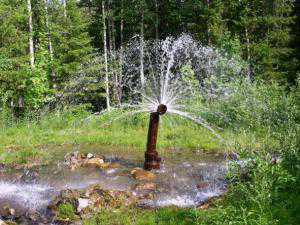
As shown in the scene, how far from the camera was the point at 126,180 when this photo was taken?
11500 millimetres

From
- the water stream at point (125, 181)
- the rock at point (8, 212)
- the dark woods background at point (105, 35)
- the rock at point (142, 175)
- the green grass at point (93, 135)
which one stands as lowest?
the rock at point (8, 212)

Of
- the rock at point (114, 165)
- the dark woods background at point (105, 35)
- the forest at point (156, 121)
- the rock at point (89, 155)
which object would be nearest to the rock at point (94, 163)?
the forest at point (156, 121)

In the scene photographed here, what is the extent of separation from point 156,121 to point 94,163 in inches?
99.0

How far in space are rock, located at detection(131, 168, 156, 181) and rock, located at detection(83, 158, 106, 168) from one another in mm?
1393

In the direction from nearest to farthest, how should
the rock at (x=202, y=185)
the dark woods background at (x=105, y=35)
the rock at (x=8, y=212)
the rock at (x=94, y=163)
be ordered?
the rock at (x=8, y=212) → the rock at (x=202, y=185) → the rock at (x=94, y=163) → the dark woods background at (x=105, y=35)

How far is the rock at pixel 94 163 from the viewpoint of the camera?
13005mm

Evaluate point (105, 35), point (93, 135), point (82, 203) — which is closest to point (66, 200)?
point (82, 203)

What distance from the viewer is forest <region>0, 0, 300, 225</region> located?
889 centimetres

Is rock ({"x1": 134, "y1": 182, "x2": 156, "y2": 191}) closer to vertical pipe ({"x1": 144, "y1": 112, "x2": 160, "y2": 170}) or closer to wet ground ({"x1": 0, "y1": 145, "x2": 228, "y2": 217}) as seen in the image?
wet ground ({"x1": 0, "y1": 145, "x2": 228, "y2": 217})

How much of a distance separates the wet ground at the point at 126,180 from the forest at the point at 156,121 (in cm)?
4

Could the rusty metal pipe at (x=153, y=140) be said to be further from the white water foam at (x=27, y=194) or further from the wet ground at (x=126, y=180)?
the white water foam at (x=27, y=194)

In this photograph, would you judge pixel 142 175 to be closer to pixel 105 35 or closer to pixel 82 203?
pixel 82 203

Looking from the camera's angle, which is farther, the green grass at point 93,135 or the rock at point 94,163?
the green grass at point 93,135

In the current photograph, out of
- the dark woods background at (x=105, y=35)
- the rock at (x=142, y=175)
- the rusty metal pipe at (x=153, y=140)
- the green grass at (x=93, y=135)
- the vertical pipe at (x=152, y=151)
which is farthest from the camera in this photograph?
the dark woods background at (x=105, y=35)
